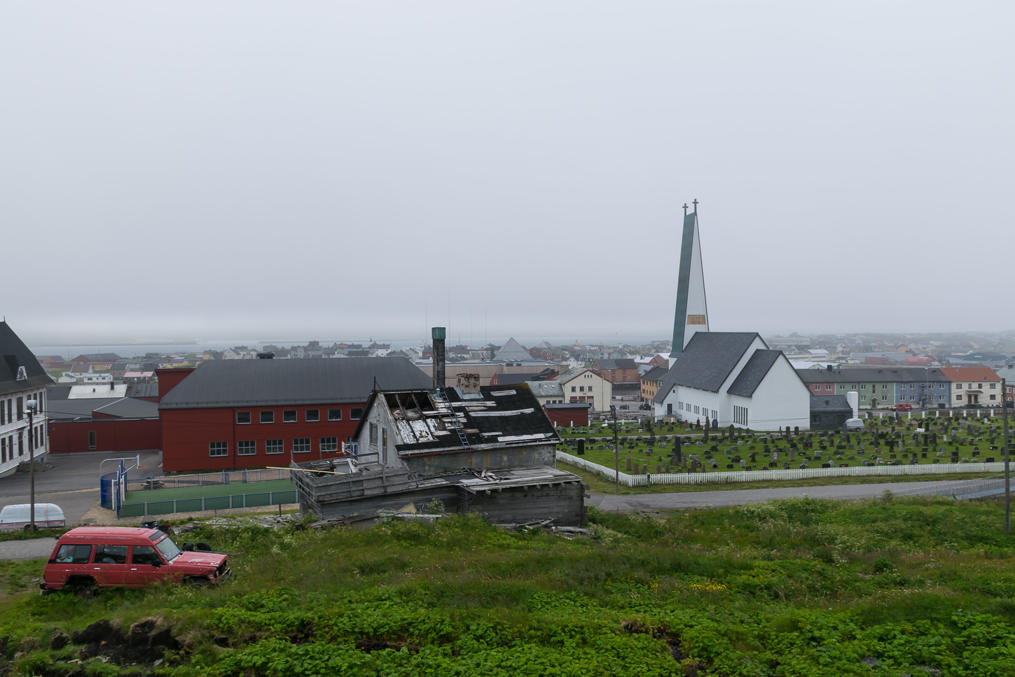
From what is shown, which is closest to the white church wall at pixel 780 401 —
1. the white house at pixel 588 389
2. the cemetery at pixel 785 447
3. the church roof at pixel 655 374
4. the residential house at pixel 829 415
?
the residential house at pixel 829 415

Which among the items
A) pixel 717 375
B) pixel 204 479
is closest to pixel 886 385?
pixel 717 375

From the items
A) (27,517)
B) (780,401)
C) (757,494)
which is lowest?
(757,494)

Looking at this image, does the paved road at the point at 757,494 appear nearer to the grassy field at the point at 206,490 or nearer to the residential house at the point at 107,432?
the grassy field at the point at 206,490

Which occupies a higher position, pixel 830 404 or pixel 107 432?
pixel 107 432

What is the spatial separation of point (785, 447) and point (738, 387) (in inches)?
537

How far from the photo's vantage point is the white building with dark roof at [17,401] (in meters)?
42.8

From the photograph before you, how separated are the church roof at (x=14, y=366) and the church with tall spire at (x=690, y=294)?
6753cm

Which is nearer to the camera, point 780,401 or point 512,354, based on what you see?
point 780,401

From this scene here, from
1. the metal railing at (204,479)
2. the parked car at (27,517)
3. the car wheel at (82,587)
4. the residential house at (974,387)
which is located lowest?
the residential house at (974,387)

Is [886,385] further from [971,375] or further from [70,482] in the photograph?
[70,482]

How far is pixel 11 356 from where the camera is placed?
4588 cm

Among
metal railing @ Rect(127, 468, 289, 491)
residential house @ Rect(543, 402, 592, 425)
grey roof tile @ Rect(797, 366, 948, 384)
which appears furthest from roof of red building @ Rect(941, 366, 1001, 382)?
metal railing @ Rect(127, 468, 289, 491)

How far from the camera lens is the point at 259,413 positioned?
4509 centimetres

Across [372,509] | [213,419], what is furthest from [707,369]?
[372,509]
